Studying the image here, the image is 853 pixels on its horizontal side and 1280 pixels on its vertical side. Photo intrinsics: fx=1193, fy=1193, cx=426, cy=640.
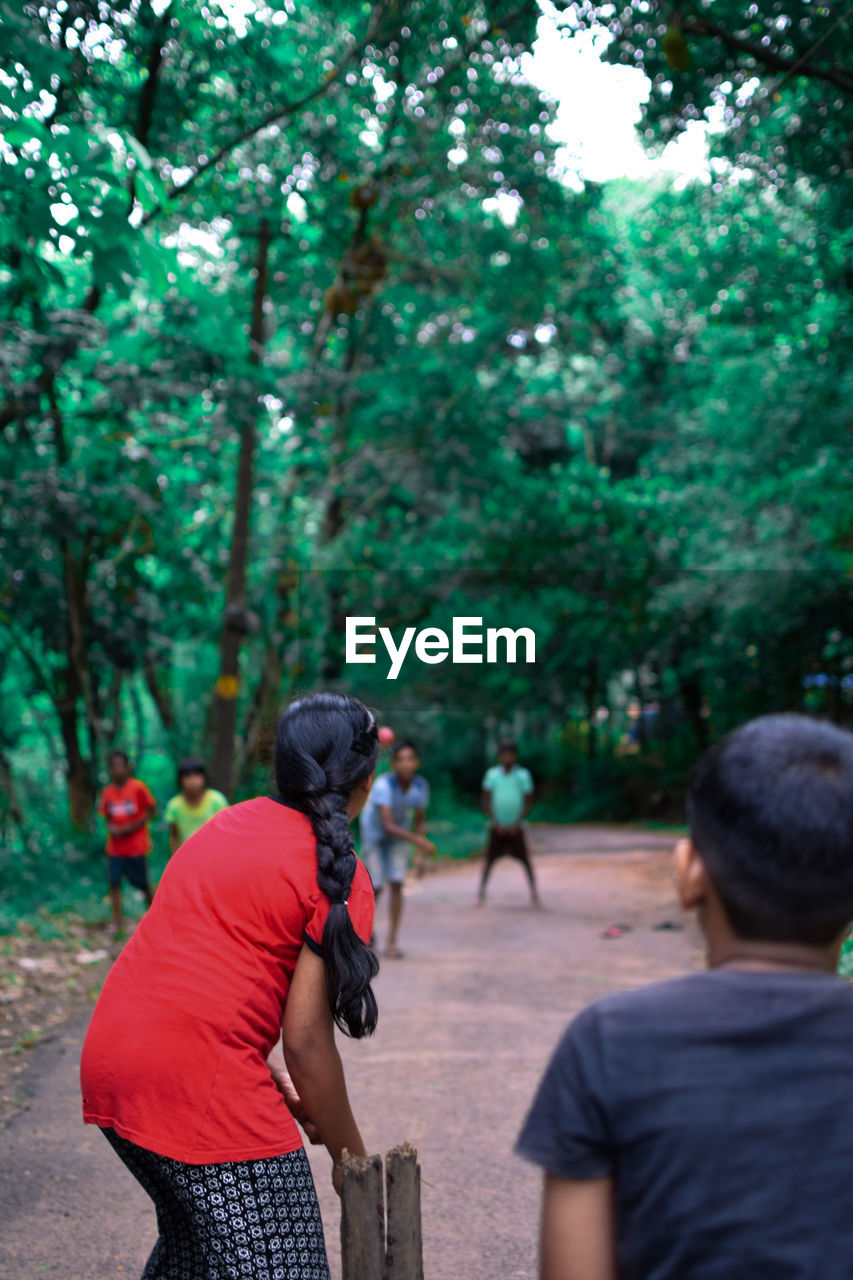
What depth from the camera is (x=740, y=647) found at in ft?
82.4

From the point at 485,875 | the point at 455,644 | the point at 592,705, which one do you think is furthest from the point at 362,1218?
the point at 592,705

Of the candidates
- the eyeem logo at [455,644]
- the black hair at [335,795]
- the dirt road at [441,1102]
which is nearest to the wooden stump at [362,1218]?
the black hair at [335,795]

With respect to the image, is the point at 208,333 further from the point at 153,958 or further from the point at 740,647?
the point at 740,647

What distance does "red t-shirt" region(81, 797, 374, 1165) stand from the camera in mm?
2104

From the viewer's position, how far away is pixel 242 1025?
2.15m

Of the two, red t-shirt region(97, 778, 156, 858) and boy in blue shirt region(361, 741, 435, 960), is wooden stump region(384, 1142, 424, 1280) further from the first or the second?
red t-shirt region(97, 778, 156, 858)

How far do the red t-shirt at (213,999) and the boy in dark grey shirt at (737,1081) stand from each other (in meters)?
0.84

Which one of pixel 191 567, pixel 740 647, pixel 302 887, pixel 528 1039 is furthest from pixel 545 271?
pixel 302 887

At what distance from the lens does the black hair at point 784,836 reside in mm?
1420

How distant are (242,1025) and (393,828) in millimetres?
7746

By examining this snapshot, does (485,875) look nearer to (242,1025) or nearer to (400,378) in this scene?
(400,378)

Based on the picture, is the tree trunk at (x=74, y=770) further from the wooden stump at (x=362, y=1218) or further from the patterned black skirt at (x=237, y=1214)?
the patterned black skirt at (x=237, y=1214)

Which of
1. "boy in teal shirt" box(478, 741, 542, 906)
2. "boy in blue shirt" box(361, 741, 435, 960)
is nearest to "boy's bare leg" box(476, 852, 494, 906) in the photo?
"boy in teal shirt" box(478, 741, 542, 906)

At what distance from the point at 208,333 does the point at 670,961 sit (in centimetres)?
782
